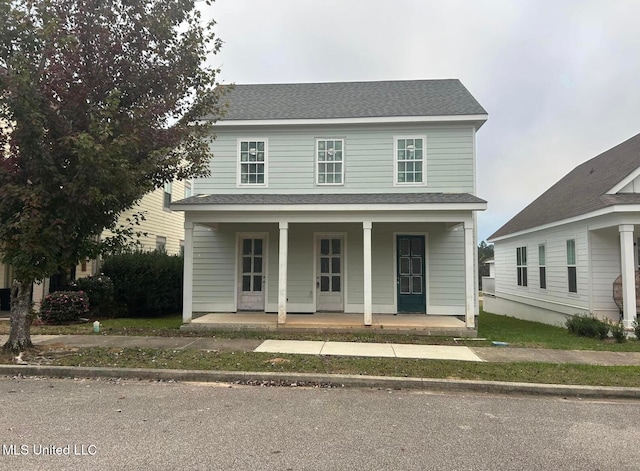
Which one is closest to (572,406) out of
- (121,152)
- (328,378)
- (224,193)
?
(328,378)

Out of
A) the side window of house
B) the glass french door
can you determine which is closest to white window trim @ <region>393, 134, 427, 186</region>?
the glass french door

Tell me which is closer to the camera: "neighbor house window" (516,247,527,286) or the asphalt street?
the asphalt street

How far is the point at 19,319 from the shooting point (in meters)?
8.00

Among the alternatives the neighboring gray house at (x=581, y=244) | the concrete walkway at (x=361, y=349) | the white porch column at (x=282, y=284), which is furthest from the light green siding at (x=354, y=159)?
the concrete walkway at (x=361, y=349)

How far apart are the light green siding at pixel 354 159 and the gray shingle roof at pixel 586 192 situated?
3.54m

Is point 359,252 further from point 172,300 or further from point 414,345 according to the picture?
point 172,300

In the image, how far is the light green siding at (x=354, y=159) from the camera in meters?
12.5

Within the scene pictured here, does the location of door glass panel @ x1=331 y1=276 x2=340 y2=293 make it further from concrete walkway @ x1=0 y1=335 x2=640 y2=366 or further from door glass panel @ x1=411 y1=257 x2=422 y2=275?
concrete walkway @ x1=0 y1=335 x2=640 y2=366

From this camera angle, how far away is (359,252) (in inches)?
504

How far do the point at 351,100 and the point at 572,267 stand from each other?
8708 millimetres

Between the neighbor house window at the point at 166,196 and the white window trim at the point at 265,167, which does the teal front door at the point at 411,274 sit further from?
the neighbor house window at the point at 166,196

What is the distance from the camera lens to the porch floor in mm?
10234

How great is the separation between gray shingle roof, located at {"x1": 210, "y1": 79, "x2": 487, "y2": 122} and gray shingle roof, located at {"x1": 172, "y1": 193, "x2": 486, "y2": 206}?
2.38m

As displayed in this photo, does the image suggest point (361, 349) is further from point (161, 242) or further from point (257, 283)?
point (161, 242)
